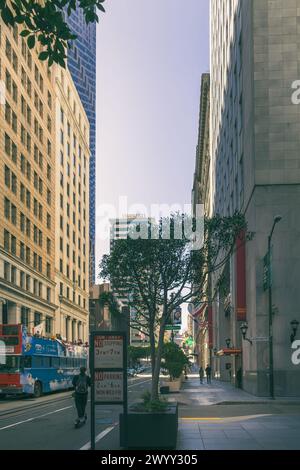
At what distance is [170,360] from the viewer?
174 ft

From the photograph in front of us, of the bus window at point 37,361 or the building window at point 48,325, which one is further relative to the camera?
the building window at point 48,325

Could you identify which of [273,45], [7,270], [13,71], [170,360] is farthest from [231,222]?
[13,71]

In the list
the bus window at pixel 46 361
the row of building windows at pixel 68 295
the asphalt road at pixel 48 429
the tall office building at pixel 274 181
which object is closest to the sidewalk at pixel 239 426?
the asphalt road at pixel 48 429

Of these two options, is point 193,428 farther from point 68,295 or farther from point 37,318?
point 68,295

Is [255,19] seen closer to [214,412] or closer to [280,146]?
[280,146]

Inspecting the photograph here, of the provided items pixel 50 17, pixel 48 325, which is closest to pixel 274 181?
pixel 50 17

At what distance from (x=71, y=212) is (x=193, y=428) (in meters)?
82.3

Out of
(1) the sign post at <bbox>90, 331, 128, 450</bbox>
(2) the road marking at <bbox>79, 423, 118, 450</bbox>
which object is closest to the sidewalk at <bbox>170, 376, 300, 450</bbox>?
(2) the road marking at <bbox>79, 423, 118, 450</bbox>

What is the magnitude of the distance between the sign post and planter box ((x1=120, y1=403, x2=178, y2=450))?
68 cm

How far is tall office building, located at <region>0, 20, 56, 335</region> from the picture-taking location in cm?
6341

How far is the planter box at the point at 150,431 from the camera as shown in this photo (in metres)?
15.4

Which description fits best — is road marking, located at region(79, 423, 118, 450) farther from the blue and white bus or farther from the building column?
the building column

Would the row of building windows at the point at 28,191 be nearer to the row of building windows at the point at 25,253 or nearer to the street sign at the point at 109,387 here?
the row of building windows at the point at 25,253

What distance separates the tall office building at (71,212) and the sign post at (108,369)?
239ft
